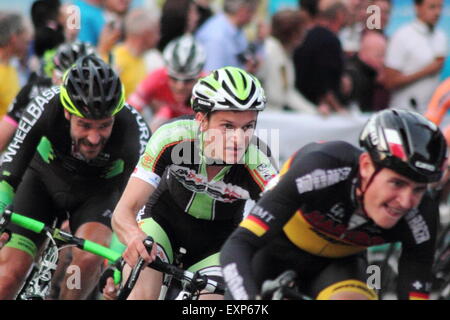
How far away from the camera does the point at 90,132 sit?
24.0 feet

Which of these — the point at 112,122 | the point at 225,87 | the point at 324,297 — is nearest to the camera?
the point at 324,297

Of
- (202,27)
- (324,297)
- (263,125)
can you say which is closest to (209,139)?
(324,297)

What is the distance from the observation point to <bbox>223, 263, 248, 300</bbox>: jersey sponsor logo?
5.36 metres

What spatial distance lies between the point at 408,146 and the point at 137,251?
1.88m

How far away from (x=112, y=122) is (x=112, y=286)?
131 centimetres

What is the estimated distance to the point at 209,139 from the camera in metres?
6.57

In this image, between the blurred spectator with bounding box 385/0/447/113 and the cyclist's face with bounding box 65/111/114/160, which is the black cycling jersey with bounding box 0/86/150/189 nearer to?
the cyclist's face with bounding box 65/111/114/160

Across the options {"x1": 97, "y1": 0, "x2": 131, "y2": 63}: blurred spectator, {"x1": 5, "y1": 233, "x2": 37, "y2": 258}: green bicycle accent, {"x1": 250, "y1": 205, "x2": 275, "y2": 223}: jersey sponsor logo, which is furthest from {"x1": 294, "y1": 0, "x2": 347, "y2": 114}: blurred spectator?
{"x1": 250, "y1": 205, "x2": 275, "y2": 223}: jersey sponsor logo

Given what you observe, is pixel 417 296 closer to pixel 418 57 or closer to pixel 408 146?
pixel 408 146

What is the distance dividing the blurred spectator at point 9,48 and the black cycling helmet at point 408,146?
671 cm

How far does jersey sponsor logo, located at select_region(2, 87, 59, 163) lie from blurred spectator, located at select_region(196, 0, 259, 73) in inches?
166
